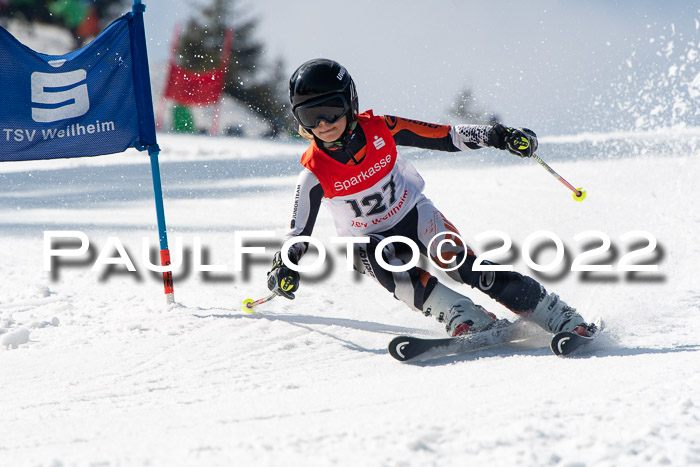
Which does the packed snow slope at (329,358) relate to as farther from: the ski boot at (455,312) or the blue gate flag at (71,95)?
the blue gate flag at (71,95)

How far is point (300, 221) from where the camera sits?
3.32 metres

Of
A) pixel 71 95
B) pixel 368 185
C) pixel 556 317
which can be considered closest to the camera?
pixel 556 317

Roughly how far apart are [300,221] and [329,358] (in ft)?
2.19

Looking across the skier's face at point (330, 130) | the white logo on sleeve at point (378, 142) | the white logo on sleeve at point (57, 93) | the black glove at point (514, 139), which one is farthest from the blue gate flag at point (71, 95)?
the black glove at point (514, 139)

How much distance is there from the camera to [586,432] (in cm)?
188

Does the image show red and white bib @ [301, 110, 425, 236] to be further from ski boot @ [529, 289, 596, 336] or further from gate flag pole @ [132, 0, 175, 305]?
gate flag pole @ [132, 0, 175, 305]

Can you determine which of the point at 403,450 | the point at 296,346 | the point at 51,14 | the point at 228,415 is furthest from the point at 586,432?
the point at 51,14

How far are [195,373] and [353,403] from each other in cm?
92

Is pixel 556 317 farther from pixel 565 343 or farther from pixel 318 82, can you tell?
pixel 318 82

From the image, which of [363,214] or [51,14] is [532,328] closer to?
[363,214]

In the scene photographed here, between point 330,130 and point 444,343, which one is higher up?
point 330,130

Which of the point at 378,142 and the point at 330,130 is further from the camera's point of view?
the point at 378,142

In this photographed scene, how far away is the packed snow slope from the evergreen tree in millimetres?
23013

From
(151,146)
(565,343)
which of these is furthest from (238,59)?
(565,343)
